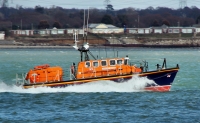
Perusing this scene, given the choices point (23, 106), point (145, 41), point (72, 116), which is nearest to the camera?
point (72, 116)

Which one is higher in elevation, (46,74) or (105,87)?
(46,74)

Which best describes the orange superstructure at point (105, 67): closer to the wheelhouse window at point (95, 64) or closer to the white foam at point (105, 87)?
the wheelhouse window at point (95, 64)

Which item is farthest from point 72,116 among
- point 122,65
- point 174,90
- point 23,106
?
point 174,90

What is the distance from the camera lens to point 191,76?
189ft

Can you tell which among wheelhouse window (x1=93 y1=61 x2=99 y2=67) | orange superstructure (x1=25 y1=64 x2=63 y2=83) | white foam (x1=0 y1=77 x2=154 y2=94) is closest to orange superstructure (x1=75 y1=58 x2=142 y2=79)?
wheelhouse window (x1=93 y1=61 x2=99 y2=67)

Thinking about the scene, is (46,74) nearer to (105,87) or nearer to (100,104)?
(105,87)

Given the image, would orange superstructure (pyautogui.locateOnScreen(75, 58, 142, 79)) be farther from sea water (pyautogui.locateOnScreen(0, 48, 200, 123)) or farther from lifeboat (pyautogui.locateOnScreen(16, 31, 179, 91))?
sea water (pyautogui.locateOnScreen(0, 48, 200, 123))

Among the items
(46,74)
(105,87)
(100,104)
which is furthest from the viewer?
(46,74)

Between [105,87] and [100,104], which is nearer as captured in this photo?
[100,104]

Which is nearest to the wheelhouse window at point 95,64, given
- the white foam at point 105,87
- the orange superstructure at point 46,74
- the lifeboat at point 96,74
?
the lifeboat at point 96,74

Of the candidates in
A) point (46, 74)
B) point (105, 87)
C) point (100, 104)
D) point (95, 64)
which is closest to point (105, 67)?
point (95, 64)

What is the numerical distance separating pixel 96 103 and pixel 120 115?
4.14m

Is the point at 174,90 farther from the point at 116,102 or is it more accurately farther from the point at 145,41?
the point at 145,41

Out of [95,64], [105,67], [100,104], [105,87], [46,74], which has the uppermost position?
[95,64]
